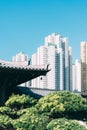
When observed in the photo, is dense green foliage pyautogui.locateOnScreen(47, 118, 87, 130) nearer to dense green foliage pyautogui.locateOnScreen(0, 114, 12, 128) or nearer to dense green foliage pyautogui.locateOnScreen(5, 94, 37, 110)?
dense green foliage pyautogui.locateOnScreen(0, 114, 12, 128)

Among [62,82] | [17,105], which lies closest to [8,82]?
[17,105]

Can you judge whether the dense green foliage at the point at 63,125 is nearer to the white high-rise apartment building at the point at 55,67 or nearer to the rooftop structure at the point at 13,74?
the rooftop structure at the point at 13,74

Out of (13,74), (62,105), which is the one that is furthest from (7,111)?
(62,105)

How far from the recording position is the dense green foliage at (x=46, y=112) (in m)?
20.6

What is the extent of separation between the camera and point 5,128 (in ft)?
71.9

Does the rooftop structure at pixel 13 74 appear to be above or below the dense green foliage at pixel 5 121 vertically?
above

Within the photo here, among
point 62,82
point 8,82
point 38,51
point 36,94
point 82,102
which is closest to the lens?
point 82,102

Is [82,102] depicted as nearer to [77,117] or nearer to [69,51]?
[77,117]

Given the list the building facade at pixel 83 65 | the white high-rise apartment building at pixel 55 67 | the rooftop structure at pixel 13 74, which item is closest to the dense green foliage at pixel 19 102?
the rooftop structure at pixel 13 74

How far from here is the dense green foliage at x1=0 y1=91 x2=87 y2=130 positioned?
2064cm

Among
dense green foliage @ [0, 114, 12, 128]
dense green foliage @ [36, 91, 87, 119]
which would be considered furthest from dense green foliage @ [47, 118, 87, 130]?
dense green foliage @ [0, 114, 12, 128]

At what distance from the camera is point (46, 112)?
72.4 ft

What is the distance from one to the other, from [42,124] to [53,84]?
142687mm

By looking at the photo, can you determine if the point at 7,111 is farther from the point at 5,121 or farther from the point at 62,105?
the point at 62,105
